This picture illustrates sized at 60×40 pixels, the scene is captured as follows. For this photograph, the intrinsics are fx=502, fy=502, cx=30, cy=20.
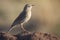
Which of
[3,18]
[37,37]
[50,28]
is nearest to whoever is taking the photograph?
[37,37]

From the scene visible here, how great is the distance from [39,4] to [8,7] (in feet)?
6.09

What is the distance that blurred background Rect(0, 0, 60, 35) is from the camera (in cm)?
2566

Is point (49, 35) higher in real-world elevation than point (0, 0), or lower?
lower

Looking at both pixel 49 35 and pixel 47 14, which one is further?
pixel 47 14

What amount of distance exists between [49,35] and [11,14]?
1349cm

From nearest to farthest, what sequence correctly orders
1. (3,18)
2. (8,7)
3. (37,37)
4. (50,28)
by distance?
(37,37) → (50,28) → (3,18) → (8,7)

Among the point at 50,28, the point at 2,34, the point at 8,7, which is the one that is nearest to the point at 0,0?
the point at 8,7

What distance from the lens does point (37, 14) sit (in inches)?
1106

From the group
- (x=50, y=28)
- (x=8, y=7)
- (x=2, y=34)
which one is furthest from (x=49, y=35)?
(x=8, y=7)

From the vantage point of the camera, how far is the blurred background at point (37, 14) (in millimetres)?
25656

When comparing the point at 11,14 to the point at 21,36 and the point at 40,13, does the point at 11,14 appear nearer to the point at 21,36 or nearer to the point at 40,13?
the point at 40,13

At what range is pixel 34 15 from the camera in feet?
90.7

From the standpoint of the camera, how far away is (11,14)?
91.0 ft

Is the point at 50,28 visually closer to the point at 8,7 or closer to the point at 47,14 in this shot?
the point at 47,14
